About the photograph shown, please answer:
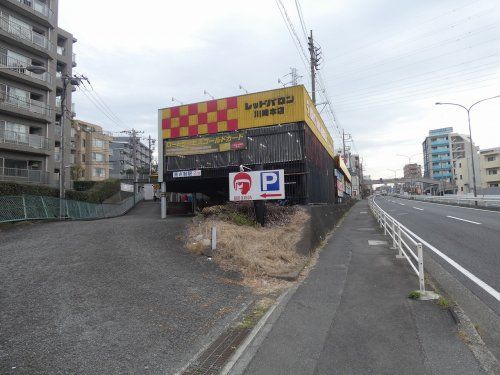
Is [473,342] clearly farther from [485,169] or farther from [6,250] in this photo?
[485,169]

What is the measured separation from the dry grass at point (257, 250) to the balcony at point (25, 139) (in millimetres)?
23030

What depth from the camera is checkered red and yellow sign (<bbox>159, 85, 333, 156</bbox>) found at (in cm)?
1723

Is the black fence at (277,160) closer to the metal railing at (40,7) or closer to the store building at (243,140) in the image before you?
the store building at (243,140)

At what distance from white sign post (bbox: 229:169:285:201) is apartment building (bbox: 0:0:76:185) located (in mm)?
22361

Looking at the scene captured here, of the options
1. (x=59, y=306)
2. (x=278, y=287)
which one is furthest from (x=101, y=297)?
(x=278, y=287)

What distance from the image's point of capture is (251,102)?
Answer: 18469mm

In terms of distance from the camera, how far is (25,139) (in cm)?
2753

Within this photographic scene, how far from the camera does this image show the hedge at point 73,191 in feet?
67.4

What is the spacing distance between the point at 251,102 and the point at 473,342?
15978 millimetres

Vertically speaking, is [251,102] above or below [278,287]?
above

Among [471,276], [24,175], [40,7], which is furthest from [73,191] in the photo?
[471,276]

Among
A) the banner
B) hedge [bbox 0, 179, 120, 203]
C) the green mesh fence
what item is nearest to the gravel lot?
the green mesh fence

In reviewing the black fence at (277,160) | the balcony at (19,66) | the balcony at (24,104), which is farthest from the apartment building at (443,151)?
the balcony at (24,104)

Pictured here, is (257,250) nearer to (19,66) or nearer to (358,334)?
(358,334)
